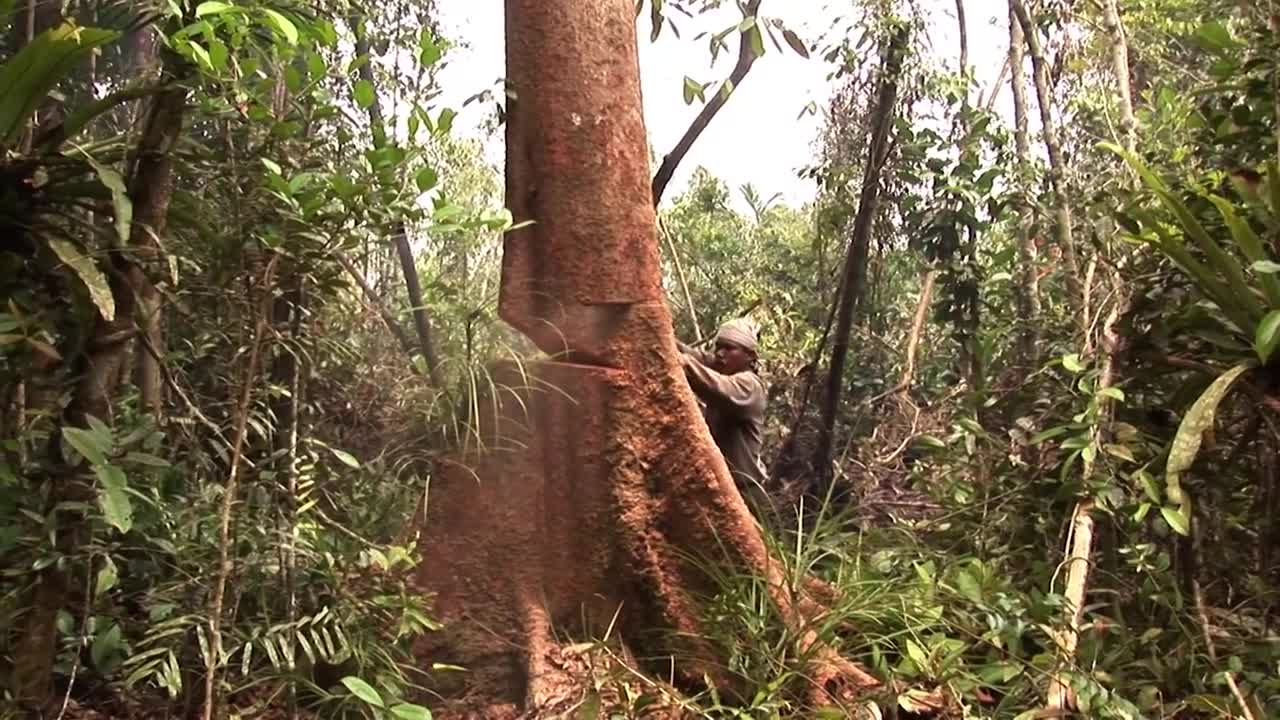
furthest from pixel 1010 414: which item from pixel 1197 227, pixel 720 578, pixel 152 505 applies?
pixel 152 505

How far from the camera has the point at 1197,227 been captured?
3.98 metres

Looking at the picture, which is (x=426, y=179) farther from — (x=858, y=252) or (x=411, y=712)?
(x=858, y=252)

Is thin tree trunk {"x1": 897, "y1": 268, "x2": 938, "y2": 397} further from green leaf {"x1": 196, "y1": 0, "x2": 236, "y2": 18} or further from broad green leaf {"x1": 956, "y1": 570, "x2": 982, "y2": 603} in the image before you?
green leaf {"x1": 196, "y1": 0, "x2": 236, "y2": 18}

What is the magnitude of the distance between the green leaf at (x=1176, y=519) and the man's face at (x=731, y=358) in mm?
2097

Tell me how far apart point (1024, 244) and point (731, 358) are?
2687 millimetres

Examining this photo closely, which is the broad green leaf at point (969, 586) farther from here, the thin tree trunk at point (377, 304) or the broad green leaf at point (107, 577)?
the broad green leaf at point (107, 577)

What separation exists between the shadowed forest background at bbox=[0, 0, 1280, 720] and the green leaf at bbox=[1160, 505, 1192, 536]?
0.49 feet

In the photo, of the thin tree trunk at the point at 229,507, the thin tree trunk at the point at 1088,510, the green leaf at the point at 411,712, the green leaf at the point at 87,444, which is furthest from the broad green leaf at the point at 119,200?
the thin tree trunk at the point at 1088,510

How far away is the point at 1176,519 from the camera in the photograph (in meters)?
3.67

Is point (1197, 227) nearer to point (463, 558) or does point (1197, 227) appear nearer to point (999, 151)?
point (463, 558)

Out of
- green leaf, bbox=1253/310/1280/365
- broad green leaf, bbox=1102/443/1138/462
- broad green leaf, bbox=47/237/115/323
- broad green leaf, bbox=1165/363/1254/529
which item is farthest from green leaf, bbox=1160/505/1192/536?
broad green leaf, bbox=47/237/115/323

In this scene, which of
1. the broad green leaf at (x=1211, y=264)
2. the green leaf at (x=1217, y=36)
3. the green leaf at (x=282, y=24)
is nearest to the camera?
the green leaf at (x=282, y=24)

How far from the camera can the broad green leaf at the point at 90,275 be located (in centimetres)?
285

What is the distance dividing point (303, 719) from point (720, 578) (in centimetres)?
147
